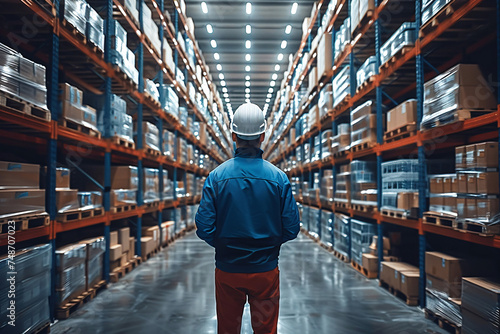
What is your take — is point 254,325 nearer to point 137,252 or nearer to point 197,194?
point 137,252

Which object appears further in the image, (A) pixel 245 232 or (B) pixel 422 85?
(B) pixel 422 85

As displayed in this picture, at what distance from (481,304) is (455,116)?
70.5 inches

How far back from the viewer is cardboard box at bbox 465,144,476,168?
3.46 m

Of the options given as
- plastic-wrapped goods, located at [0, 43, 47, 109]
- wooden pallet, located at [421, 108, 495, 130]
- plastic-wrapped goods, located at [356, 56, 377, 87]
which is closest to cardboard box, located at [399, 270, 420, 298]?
wooden pallet, located at [421, 108, 495, 130]

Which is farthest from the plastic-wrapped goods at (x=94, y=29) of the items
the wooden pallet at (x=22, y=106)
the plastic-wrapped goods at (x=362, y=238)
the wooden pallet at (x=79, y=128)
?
the plastic-wrapped goods at (x=362, y=238)

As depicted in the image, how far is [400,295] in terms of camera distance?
4.84 metres

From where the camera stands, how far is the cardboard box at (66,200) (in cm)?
418

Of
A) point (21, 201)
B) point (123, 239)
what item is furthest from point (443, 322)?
point (123, 239)

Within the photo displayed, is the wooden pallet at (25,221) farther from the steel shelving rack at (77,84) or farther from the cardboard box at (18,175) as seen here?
the cardboard box at (18,175)

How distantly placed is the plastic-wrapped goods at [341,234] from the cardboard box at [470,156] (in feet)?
11.9

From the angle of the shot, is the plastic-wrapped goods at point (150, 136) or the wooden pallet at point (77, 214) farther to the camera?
the plastic-wrapped goods at point (150, 136)

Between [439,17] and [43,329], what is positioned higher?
[439,17]

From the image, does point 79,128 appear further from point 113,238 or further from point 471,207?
point 471,207

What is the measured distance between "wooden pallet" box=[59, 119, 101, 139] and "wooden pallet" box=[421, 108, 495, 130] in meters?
4.19
